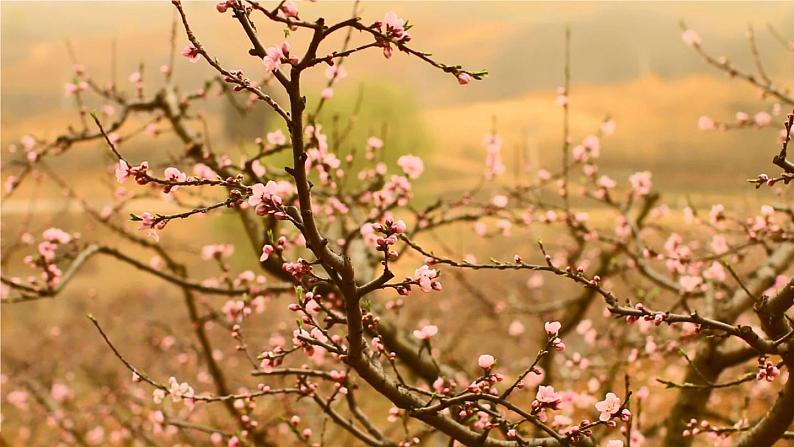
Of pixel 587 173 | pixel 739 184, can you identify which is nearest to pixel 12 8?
pixel 739 184

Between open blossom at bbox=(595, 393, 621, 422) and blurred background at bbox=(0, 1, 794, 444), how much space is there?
13204 mm

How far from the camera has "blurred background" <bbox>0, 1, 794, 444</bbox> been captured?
17.6 metres

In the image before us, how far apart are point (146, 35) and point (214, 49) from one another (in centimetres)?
311

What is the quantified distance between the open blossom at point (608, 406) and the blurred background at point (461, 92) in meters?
13.2

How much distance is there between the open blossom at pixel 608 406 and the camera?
6.28 ft

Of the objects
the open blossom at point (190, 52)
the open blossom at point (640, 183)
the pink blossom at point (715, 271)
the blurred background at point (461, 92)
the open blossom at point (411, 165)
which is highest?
the blurred background at point (461, 92)

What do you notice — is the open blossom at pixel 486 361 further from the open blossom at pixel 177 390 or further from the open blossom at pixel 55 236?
the open blossom at pixel 55 236

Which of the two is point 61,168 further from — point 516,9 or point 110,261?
point 516,9

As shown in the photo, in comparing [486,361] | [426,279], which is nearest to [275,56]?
[426,279]

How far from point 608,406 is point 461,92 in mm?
22038

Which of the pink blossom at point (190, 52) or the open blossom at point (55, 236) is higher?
the open blossom at point (55, 236)

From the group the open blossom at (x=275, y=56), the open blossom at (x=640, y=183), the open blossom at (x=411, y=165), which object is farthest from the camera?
the open blossom at (x=640, y=183)

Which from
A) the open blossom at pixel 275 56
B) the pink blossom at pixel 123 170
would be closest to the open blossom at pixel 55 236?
the pink blossom at pixel 123 170

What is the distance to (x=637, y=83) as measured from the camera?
20797 millimetres
